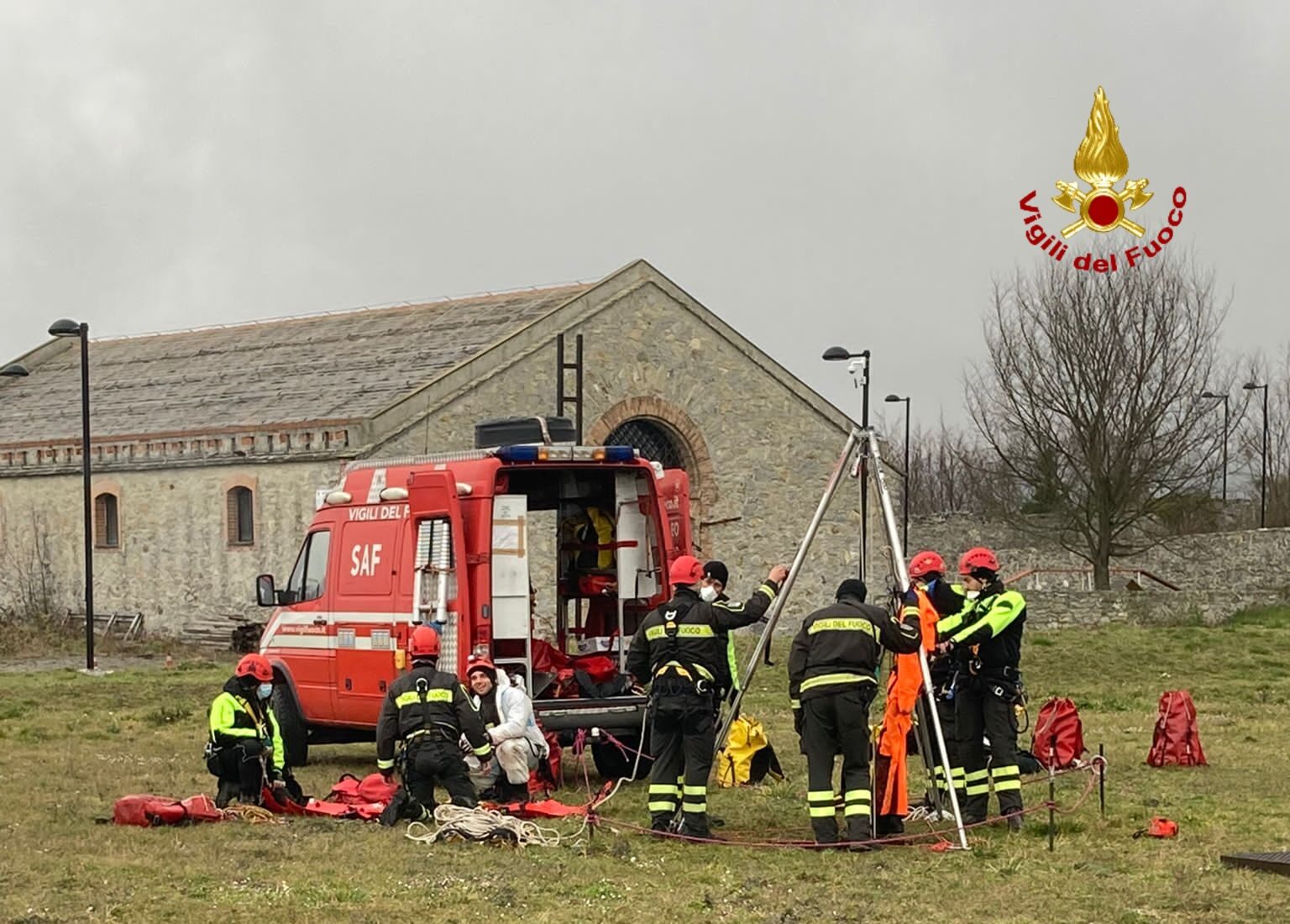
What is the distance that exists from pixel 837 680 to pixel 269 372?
28741 millimetres

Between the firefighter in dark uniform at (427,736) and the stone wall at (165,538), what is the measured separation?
20656mm

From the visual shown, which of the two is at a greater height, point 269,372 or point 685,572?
point 269,372

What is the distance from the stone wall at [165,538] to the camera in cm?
3438

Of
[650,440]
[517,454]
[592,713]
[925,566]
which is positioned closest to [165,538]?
[650,440]

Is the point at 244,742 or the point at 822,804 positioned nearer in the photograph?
the point at 822,804

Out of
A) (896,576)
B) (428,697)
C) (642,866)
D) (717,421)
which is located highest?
(717,421)

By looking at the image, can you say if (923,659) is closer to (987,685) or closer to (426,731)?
(987,685)

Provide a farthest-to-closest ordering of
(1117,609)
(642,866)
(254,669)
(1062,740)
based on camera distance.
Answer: (1117,609) → (1062,740) → (254,669) → (642,866)

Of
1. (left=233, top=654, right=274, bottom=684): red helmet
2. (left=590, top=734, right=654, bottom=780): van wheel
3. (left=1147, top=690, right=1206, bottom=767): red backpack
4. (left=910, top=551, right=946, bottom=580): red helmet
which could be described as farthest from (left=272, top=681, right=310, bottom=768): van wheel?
(left=1147, top=690, right=1206, bottom=767): red backpack

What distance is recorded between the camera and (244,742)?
44.3 feet

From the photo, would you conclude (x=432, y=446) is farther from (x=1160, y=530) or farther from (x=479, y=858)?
(x=1160, y=530)

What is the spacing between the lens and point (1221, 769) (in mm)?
15891

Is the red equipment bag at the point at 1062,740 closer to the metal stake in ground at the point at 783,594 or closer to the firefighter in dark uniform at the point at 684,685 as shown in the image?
the metal stake in ground at the point at 783,594

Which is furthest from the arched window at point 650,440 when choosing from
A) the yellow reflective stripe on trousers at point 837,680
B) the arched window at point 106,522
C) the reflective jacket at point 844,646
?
the yellow reflective stripe on trousers at point 837,680
